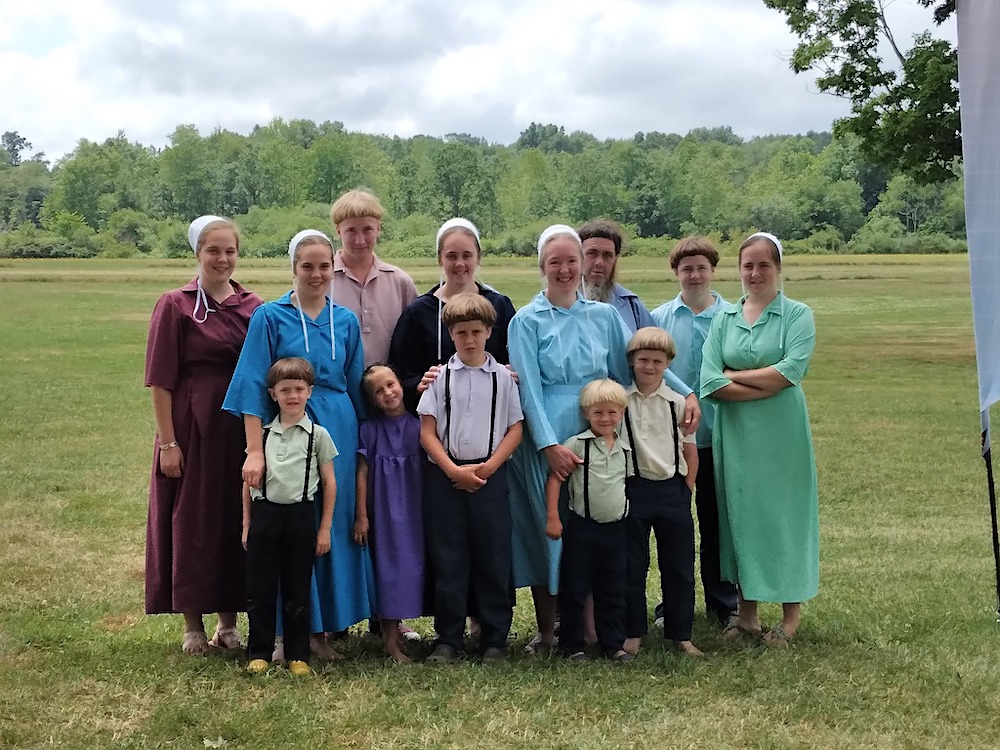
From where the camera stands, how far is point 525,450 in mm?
4664

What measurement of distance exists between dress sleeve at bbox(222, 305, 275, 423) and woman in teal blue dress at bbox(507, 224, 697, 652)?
3.52ft

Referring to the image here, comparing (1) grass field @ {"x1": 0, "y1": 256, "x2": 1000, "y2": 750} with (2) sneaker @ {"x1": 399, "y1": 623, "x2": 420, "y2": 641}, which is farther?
(2) sneaker @ {"x1": 399, "y1": 623, "x2": 420, "y2": 641}

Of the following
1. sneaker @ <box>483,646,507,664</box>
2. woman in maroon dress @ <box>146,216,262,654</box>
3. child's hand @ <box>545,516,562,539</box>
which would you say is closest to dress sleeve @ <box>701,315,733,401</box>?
child's hand @ <box>545,516,562,539</box>

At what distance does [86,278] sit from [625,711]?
125ft

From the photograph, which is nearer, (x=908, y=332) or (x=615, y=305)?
(x=615, y=305)

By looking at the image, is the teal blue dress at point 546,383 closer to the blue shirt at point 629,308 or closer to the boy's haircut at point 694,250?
the blue shirt at point 629,308

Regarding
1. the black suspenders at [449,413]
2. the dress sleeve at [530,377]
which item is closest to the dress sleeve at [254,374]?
the black suspenders at [449,413]

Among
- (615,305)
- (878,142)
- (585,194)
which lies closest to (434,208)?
(585,194)

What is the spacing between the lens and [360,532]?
457 centimetres

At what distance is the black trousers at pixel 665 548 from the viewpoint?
15.2ft

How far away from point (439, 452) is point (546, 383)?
586 millimetres

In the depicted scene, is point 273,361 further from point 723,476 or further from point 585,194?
point 585,194

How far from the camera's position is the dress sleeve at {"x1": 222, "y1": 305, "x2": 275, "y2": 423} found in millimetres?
4367

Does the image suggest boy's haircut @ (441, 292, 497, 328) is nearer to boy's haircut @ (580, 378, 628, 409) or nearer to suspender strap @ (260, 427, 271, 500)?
boy's haircut @ (580, 378, 628, 409)
